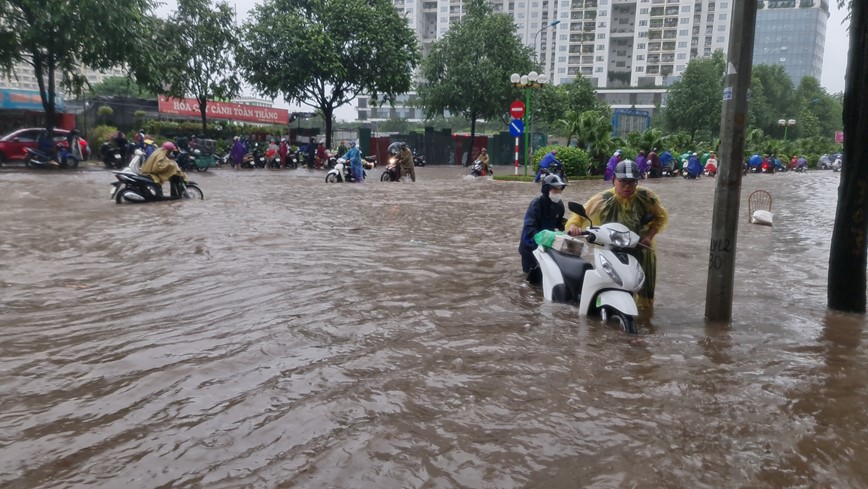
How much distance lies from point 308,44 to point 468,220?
1968 centimetres

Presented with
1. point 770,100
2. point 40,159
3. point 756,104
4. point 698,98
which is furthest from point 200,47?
point 770,100

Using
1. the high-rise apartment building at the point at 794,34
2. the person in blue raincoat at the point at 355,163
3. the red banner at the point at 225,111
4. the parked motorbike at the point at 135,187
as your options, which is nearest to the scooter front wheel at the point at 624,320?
the parked motorbike at the point at 135,187

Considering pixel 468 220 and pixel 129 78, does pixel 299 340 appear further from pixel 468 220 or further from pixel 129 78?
pixel 129 78

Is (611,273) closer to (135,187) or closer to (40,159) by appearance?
(135,187)

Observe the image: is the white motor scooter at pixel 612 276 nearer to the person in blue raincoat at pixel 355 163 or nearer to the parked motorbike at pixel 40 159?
the person in blue raincoat at pixel 355 163

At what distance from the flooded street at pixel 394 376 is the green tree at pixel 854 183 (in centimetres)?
36

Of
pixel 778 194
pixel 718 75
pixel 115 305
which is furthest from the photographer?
pixel 718 75

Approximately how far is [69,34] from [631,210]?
2164 cm

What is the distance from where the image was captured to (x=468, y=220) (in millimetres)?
12945

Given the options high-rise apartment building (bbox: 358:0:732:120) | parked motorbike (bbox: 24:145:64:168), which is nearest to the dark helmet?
parked motorbike (bbox: 24:145:64:168)

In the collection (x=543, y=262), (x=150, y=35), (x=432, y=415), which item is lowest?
(x=432, y=415)

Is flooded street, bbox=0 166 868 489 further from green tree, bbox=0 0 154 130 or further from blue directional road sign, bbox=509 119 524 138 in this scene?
blue directional road sign, bbox=509 119 524 138

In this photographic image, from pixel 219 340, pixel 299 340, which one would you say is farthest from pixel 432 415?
pixel 219 340

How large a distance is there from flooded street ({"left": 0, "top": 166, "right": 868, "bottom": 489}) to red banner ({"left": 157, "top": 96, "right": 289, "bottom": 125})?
1163 inches
